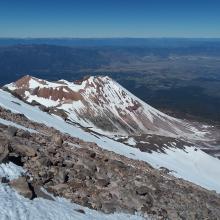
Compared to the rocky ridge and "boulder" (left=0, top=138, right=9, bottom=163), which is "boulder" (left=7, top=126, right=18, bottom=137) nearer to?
the rocky ridge

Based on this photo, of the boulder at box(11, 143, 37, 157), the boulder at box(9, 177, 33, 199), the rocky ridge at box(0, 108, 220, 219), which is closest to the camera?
the boulder at box(9, 177, 33, 199)

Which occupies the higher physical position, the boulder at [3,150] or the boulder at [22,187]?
the boulder at [3,150]

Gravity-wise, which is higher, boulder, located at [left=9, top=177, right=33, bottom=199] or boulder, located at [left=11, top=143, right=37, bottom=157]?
boulder, located at [left=11, top=143, right=37, bottom=157]

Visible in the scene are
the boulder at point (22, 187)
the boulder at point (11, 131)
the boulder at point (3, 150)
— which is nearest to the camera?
the boulder at point (22, 187)

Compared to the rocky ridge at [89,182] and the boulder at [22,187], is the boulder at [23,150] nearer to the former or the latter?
the rocky ridge at [89,182]

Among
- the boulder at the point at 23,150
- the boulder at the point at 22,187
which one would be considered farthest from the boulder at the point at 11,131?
the boulder at the point at 22,187

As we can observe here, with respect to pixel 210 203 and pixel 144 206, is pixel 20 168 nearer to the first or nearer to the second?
pixel 144 206

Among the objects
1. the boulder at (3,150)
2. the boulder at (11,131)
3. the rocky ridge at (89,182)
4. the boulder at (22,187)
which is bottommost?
the rocky ridge at (89,182)

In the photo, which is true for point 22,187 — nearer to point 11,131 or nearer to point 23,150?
point 23,150

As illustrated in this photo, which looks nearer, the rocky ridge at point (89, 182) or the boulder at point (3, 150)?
the boulder at point (3, 150)

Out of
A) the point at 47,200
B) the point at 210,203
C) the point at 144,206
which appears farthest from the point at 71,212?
the point at 210,203

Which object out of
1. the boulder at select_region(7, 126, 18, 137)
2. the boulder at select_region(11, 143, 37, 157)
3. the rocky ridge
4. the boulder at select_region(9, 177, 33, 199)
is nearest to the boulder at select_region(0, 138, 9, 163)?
the rocky ridge

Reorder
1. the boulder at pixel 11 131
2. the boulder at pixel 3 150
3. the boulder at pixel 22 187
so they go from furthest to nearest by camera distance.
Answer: the boulder at pixel 11 131 → the boulder at pixel 3 150 → the boulder at pixel 22 187
